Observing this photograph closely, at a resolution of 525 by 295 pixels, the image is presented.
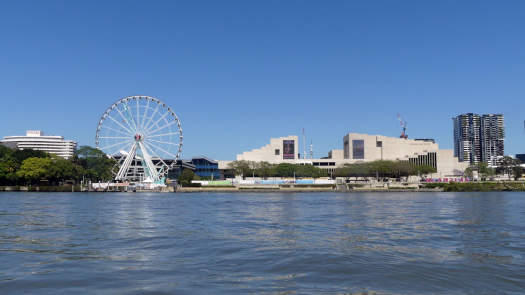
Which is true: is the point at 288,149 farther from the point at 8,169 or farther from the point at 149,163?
the point at 8,169

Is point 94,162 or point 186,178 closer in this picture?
point 94,162

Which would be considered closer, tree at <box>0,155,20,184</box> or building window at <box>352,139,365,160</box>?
tree at <box>0,155,20,184</box>

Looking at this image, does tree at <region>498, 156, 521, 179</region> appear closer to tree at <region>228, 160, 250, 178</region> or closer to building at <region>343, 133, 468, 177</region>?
building at <region>343, 133, 468, 177</region>

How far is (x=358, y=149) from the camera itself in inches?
7308

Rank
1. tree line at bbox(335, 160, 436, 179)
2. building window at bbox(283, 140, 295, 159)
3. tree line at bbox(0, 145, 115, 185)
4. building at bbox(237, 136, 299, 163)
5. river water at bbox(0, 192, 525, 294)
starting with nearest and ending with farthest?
river water at bbox(0, 192, 525, 294) → tree line at bbox(0, 145, 115, 185) → tree line at bbox(335, 160, 436, 179) → building at bbox(237, 136, 299, 163) → building window at bbox(283, 140, 295, 159)

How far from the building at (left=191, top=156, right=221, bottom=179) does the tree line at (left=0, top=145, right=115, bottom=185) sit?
179 feet

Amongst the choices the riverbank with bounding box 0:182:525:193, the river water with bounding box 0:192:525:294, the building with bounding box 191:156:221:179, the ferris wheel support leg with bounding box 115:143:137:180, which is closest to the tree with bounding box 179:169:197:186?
the riverbank with bounding box 0:182:525:193

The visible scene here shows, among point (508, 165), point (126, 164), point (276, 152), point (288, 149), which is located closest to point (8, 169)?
point (126, 164)

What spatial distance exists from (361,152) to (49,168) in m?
121

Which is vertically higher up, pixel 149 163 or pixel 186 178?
pixel 149 163

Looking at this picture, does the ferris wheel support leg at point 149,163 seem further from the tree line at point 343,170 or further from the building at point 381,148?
the building at point 381,148

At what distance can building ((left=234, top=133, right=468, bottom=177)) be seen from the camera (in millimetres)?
181375

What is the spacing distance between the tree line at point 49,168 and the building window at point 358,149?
329ft

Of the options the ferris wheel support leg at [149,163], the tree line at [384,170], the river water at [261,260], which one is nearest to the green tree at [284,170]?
the tree line at [384,170]
